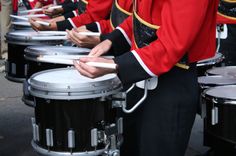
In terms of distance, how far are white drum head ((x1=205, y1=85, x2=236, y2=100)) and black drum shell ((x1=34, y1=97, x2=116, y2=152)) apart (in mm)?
592

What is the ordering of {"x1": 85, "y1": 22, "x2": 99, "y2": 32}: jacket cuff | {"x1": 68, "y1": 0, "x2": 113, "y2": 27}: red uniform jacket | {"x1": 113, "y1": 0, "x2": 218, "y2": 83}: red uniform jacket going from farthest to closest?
{"x1": 68, "y1": 0, "x2": 113, "y2": 27}: red uniform jacket
{"x1": 85, "y1": 22, "x2": 99, "y2": 32}: jacket cuff
{"x1": 113, "y1": 0, "x2": 218, "y2": 83}: red uniform jacket

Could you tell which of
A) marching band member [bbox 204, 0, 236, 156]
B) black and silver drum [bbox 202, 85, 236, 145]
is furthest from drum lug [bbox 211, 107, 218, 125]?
marching band member [bbox 204, 0, 236, 156]

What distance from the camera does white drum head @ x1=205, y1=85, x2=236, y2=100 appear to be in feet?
7.88

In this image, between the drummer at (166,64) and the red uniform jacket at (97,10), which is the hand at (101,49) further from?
the red uniform jacket at (97,10)

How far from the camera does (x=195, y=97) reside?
180 cm

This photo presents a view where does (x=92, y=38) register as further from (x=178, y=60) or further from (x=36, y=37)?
(x=36, y=37)

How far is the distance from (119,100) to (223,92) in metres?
0.70

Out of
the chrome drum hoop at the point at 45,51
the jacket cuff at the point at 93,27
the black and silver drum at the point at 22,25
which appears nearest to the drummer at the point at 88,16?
the chrome drum hoop at the point at 45,51

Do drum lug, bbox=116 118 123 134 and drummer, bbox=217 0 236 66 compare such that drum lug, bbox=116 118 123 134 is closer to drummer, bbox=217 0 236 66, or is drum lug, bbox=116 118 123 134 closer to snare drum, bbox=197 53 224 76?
snare drum, bbox=197 53 224 76

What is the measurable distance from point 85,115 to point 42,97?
0.20 m

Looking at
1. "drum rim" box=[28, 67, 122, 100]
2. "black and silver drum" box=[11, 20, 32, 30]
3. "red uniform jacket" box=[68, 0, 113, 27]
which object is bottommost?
"drum rim" box=[28, 67, 122, 100]

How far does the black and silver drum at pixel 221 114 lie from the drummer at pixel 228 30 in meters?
1.23

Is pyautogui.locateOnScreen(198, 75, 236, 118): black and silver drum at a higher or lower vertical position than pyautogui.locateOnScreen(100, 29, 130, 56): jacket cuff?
lower

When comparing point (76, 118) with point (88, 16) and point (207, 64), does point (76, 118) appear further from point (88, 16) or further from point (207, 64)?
point (88, 16)
